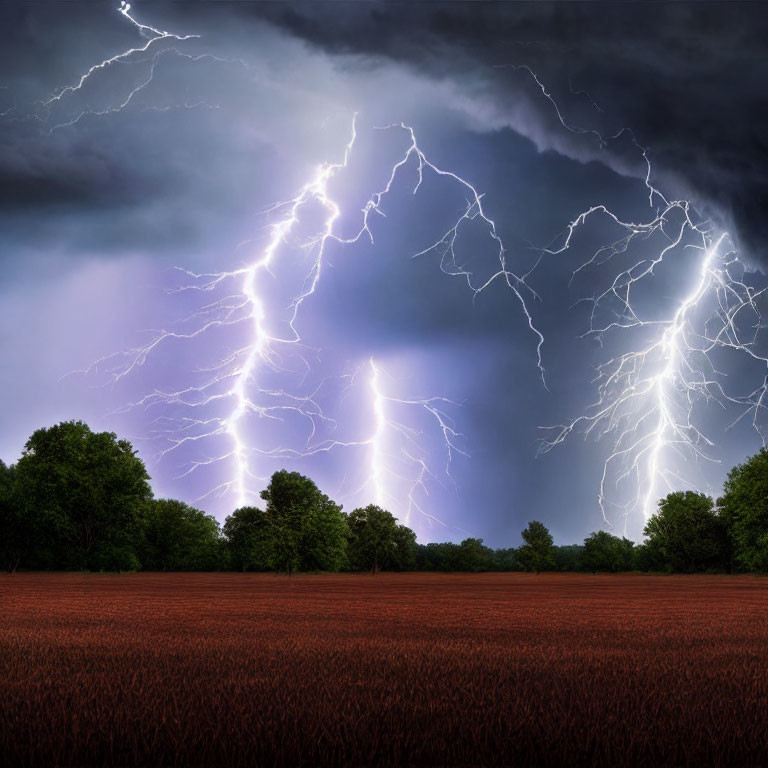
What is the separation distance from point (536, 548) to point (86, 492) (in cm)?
8681

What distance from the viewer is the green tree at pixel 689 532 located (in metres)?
89.5

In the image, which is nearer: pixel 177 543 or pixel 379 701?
pixel 379 701

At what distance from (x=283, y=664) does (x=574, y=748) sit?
4138 millimetres

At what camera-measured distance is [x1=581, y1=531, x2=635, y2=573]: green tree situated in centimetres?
Answer: 11883

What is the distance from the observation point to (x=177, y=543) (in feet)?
303

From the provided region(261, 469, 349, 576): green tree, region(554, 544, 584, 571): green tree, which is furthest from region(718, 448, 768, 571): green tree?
region(554, 544, 584, 571): green tree

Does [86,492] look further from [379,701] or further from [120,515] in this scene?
[379,701]

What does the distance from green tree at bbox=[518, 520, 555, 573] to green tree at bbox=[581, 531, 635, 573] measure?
692 cm

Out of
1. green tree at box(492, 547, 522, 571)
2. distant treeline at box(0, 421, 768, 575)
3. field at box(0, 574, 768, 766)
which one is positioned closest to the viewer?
field at box(0, 574, 768, 766)

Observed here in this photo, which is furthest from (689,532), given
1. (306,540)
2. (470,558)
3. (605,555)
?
(306,540)

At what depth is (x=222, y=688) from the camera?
564cm

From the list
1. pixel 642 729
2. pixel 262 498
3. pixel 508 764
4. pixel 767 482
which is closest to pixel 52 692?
pixel 508 764

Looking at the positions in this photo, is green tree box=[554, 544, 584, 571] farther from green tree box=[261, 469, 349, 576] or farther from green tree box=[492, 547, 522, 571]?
green tree box=[261, 469, 349, 576]

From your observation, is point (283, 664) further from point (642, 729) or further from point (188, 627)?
point (188, 627)
